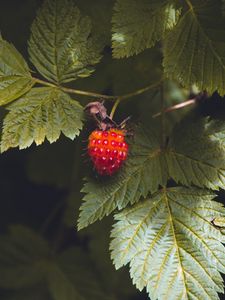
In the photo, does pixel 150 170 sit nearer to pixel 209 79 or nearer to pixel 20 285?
pixel 209 79

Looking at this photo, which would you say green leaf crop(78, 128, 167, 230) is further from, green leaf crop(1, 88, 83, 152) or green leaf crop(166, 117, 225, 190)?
green leaf crop(1, 88, 83, 152)

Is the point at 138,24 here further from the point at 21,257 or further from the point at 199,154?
the point at 21,257

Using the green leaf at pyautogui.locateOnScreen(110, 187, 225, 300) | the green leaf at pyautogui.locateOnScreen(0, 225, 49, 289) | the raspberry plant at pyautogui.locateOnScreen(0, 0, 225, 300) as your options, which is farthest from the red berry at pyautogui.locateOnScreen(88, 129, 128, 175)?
the green leaf at pyautogui.locateOnScreen(0, 225, 49, 289)

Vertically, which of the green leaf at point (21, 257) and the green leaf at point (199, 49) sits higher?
the green leaf at point (199, 49)

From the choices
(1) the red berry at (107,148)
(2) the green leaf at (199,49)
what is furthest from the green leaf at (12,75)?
(2) the green leaf at (199,49)

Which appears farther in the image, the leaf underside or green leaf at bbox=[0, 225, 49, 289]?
green leaf at bbox=[0, 225, 49, 289]

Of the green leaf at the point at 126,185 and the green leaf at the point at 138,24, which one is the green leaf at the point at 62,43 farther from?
the green leaf at the point at 126,185
